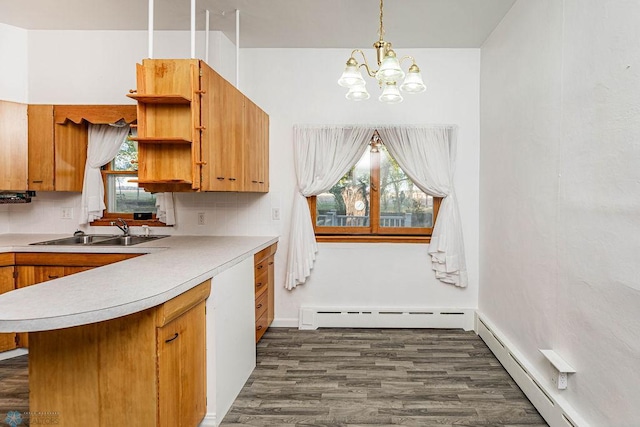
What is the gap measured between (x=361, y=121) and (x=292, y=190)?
1.02 m

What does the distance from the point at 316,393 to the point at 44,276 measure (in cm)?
239

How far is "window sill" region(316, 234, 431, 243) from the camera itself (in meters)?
3.74

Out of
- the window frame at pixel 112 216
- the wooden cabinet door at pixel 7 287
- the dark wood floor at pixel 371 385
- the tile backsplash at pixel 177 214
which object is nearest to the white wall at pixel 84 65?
the window frame at pixel 112 216

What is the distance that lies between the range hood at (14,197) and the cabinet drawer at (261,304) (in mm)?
2414

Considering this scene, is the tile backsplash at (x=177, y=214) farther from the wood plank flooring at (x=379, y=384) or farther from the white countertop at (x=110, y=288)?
the wood plank flooring at (x=379, y=384)

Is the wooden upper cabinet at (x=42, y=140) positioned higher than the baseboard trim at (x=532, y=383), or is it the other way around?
the wooden upper cabinet at (x=42, y=140)

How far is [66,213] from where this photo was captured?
3615 mm

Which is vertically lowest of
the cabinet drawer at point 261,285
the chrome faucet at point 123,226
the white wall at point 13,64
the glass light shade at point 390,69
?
the cabinet drawer at point 261,285

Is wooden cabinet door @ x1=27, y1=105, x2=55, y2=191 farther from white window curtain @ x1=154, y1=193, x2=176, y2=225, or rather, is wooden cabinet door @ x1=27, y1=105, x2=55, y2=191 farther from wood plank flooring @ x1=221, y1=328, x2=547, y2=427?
wood plank flooring @ x1=221, y1=328, x2=547, y2=427

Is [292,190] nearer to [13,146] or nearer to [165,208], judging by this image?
[165,208]

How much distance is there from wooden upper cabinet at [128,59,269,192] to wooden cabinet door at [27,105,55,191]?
4.90ft

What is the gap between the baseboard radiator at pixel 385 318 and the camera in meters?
3.67

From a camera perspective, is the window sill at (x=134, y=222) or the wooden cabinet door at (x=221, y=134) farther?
the window sill at (x=134, y=222)

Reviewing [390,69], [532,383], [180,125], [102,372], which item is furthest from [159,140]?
[532,383]
